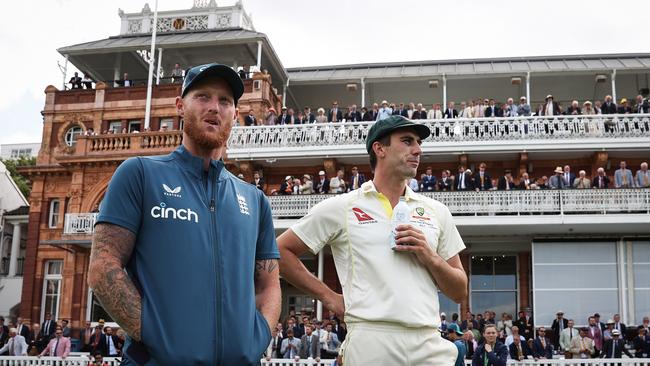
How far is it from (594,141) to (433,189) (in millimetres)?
6590

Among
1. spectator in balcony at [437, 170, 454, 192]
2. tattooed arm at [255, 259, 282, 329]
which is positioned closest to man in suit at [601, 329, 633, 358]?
spectator in balcony at [437, 170, 454, 192]

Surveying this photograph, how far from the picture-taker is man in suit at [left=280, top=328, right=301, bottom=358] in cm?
1909

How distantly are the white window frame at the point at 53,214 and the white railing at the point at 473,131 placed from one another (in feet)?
29.1

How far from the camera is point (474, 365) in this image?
39.8ft

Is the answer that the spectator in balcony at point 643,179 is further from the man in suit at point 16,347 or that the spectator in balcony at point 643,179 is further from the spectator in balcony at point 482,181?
the man in suit at point 16,347

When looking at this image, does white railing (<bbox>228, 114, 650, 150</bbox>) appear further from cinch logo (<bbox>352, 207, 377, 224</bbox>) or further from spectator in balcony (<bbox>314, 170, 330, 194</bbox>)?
cinch logo (<bbox>352, 207, 377, 224</bbox>)

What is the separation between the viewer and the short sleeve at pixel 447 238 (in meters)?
4.29

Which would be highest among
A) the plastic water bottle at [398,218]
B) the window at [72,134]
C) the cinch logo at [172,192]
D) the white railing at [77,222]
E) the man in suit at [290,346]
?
the window at [72,134]

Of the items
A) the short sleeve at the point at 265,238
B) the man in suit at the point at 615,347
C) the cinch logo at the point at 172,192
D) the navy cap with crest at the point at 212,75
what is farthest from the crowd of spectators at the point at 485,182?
the cinch logo at the point at 172,192

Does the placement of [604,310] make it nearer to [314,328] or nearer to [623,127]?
[623,127]

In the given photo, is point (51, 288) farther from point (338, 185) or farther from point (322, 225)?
point (322, 225)

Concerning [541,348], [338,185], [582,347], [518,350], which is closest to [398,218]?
[518,350]

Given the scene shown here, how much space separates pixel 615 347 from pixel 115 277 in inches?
723

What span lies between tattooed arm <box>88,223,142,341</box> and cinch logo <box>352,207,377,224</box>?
5.75 ft
